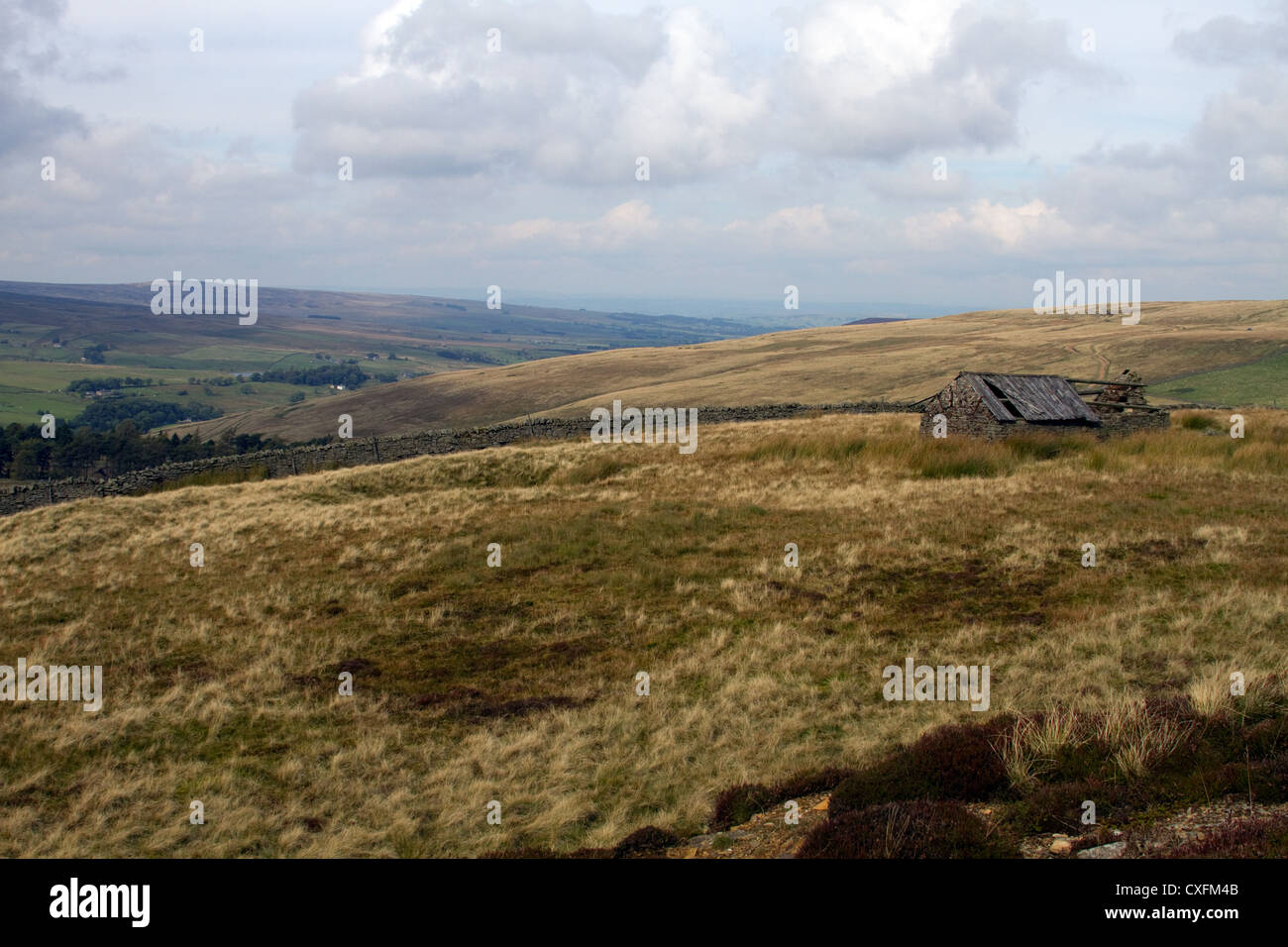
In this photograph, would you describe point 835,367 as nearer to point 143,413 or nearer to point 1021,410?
point 1021,410

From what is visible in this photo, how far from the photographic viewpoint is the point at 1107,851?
579 centimetres

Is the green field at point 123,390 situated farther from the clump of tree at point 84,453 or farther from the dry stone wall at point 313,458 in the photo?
the dry stone wall at point 313,458

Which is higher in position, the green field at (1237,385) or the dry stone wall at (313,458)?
the green field at (1237,385)

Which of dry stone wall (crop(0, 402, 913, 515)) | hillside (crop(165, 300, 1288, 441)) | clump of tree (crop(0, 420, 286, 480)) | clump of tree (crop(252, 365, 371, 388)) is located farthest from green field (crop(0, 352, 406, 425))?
dry stone wall (crop(0, 402, 913, 515))

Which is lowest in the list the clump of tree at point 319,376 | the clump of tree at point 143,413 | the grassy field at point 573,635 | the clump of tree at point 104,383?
the grassy field at point 573,635

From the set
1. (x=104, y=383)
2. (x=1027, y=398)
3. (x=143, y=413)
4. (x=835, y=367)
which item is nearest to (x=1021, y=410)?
(x=1027, y=398)

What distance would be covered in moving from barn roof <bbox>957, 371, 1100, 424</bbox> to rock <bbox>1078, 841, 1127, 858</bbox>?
23.9m

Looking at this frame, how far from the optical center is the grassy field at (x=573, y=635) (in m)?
8.66

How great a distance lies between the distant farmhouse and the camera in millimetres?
28016

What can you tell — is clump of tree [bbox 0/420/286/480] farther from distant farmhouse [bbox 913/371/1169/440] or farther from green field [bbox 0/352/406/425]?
green field [bbox 0/352/406/425]

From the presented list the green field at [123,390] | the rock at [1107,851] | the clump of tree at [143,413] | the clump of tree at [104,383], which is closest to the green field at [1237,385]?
the rock at [1107,851]

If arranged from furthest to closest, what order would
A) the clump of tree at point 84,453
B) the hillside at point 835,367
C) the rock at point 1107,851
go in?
1. the hillside at point 835,367
2. the clump of tree at point 84,453
3. the rock at point 1107,851

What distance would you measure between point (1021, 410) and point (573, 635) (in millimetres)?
21223
